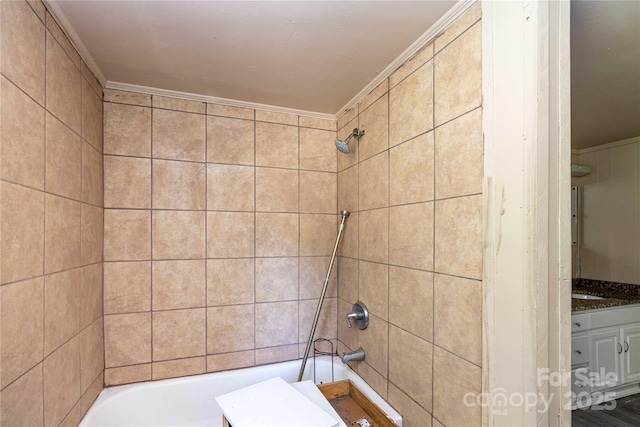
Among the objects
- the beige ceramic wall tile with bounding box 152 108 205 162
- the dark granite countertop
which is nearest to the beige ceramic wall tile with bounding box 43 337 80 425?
the beige ceramic wall tile with bounding box 152 108 205 162

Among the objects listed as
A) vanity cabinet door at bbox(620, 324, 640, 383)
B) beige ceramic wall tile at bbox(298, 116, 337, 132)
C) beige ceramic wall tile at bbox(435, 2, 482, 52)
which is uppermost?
beige ceramic wall tile at bbox(435, 2, 482, 52)

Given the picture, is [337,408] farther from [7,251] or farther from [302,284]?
[7,251]

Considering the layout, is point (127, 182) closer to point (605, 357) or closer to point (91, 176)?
point (91, 176)

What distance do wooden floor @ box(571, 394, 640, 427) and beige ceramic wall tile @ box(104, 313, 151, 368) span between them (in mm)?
2689

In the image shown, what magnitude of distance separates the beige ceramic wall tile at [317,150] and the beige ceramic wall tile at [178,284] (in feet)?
2.87

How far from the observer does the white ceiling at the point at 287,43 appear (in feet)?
3.37

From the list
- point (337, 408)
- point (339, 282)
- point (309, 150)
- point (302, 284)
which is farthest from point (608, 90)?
point (337, 408)

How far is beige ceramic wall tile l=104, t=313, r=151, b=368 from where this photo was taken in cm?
155

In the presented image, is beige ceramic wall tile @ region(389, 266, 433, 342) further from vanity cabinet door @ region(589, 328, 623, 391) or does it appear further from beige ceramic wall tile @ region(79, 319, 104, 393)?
vanity cabinet door @ region(589, 328, 623, 391)

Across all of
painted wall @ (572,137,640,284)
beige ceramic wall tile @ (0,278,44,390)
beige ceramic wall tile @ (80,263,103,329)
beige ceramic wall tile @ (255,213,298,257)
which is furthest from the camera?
painted wall @ (572,137,640,284)

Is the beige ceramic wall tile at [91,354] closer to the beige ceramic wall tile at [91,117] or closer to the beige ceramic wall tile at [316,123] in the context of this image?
the beige ceramic wall tile at [91,117]

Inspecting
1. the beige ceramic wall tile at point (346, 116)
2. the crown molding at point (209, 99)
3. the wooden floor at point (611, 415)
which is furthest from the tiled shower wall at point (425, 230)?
the wooden floor at point (611, 415)

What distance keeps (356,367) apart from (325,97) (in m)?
1.53

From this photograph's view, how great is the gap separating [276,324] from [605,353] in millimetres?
2350
